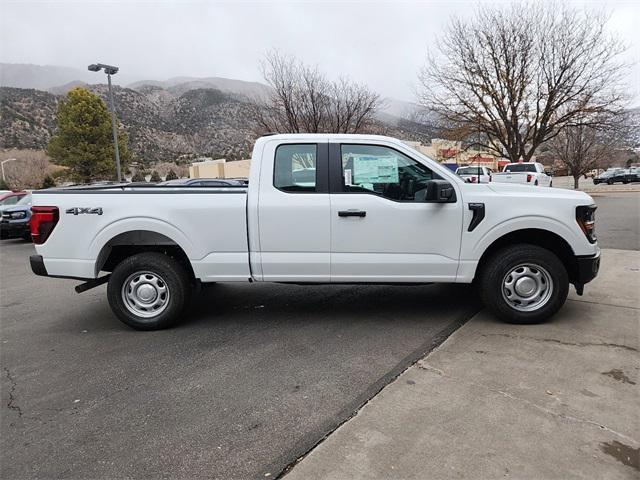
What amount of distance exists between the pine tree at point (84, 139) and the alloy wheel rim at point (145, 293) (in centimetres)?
3766

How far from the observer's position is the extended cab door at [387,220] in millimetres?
4531

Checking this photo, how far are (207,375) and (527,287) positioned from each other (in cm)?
323

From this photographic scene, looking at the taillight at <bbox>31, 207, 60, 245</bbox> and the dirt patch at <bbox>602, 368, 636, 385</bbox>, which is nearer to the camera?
the dirt patch at <bbox>602, 368, 636, 385</bbox>

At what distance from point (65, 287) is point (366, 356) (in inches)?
225

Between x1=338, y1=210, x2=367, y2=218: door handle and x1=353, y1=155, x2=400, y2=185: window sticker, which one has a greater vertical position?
x1=353, y1=155, x2=400, y2=185: window sticker

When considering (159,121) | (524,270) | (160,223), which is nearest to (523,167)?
(524,270)

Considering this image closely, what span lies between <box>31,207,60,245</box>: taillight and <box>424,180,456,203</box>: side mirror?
12.5ft

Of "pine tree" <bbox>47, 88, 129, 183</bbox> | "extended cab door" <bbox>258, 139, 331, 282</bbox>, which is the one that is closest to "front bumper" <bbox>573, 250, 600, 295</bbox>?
"extended cab door" <bbox>258, 139, 331, 282</bbox>

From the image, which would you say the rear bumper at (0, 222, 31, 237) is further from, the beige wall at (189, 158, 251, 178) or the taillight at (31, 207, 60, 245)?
the beige wall at (189, 158, 251, 178)

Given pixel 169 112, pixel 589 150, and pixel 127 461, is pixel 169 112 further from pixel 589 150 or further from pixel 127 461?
pixel 127 461

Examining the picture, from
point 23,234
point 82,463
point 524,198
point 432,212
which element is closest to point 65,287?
point 82,463

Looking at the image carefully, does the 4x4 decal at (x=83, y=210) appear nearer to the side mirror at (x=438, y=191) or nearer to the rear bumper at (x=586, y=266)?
the side mirror at (x=438, y=191)

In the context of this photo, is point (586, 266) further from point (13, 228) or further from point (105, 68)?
point (105, 68)

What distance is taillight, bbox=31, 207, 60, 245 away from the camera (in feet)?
15.5
